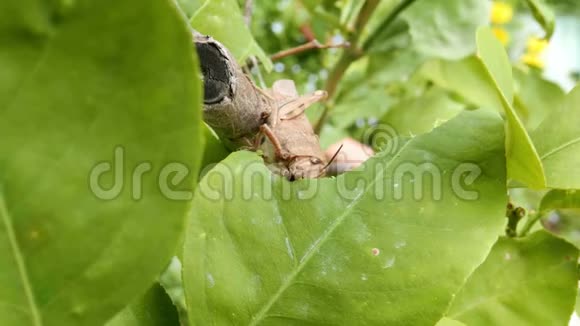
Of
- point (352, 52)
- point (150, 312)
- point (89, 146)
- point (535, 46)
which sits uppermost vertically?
point (89, 146)

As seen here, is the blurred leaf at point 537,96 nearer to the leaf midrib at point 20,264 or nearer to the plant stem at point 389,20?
the plant stem at point 389,20

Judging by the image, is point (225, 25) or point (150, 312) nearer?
point (150, 312)

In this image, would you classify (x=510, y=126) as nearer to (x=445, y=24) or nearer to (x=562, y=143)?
(x=562, y=143)

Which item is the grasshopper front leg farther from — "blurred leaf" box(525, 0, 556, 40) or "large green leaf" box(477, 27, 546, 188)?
"blurred leaf" box(525, 0, 556, 40)

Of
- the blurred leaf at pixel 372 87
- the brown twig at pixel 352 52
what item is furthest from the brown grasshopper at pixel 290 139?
the blurred leaf at pixel 372 87

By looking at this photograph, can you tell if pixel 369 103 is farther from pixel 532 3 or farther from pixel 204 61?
pixel 204 61

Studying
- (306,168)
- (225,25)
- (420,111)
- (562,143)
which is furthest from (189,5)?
(420,111)
